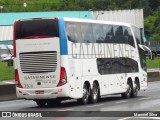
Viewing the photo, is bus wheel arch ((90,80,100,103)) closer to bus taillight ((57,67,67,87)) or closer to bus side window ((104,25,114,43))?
bus side window ((104,25,114,43))

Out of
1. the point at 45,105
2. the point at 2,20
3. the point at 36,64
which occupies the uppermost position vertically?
the point at 2,20

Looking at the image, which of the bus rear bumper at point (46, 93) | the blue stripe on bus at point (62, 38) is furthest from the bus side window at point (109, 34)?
the bus rear bumper at point (46, 93)

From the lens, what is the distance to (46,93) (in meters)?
24.1

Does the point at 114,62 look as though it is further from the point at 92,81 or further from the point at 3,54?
the point at 3,54

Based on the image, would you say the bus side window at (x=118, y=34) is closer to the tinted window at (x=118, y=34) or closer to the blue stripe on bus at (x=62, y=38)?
the tinted window at (x=118, y=34)

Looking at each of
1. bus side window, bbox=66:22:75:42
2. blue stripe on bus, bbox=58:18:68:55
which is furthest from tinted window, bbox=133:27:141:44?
blue stripe on bus, bbox=58:18:68:55

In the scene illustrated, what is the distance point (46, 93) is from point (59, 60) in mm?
1356

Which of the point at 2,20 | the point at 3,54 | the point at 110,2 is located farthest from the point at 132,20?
the point at 110,2

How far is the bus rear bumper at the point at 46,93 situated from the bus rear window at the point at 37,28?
2.06m

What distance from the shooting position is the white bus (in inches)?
949

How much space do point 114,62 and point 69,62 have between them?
15.3 feet

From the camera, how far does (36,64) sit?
24.2 metres

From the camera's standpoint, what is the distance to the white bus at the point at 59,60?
2409 cm

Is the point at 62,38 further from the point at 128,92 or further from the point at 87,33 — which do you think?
the point at 128,92
